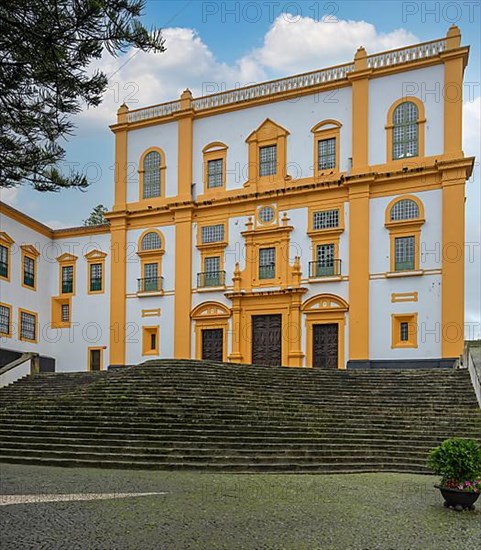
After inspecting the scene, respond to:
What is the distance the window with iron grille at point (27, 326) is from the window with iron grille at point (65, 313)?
Answer: 1.61 meters

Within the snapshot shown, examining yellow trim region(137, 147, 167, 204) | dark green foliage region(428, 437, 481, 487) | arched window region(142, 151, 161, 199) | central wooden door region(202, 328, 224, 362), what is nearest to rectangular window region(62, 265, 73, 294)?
yellow trim region(137, 147, 167, 204)

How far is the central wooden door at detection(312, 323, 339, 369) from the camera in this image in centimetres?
2662

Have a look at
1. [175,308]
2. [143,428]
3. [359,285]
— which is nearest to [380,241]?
[359,285]

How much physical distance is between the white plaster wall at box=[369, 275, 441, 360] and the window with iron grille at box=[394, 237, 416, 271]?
520 millimetres

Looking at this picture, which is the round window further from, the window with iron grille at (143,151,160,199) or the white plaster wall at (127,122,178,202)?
the window with iron grille at (143,151,160,199)

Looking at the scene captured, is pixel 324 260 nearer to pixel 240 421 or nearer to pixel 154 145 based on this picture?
pixel 154 145

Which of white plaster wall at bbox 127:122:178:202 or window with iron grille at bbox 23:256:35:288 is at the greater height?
white plaster wall at bbox 127:122:178:202

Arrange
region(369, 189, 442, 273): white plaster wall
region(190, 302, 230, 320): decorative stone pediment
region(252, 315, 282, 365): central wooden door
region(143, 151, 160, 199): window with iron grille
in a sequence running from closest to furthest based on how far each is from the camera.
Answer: region(369, 189, 442, 273): white plaster wall, region(252, 315, 282, 365): central wooden door, region(190, 302, 230, 320): decorative stone pediment, region(143, 151, 160, 199): window with iron grille

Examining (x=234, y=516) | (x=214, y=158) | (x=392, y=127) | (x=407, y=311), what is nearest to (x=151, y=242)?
(x=214, y=158)

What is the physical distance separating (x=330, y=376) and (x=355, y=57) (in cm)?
1391

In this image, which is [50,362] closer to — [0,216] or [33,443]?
[0,216]

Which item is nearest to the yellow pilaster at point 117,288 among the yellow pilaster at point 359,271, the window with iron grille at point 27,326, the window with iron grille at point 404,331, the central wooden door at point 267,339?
the window with iron grille at point 27,326

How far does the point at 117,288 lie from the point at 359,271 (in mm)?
11630

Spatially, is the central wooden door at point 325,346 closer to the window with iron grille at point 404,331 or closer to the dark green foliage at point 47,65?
the window with iron grille at point 404,331
